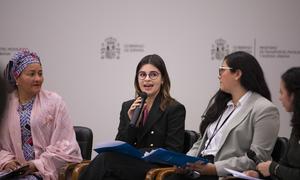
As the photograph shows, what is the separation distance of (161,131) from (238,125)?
74 cm

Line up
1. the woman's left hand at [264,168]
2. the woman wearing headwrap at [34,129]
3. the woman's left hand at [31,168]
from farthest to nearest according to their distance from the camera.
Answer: the woman wearing headwrap at [34,129], the woman's left hand at [31,168], the woman's left hand at [264,168]

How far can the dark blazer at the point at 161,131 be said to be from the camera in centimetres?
340

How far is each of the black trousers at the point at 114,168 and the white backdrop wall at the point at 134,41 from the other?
185 centimetres

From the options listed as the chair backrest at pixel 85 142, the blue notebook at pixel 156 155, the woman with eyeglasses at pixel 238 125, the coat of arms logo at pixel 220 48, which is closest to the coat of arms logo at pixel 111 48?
the coat of arms logo at pixel 220 48

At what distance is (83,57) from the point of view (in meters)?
4.79

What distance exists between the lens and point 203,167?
9.02 ft

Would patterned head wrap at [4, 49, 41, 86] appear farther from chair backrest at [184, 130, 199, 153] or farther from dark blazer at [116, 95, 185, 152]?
chair backrest at [184, 130, 199, 153]

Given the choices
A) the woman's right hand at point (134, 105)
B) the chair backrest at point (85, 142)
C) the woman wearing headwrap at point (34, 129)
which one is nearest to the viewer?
the woman wearing headwrap at point (34, 129)

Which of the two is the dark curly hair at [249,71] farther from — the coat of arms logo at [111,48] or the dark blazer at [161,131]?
the coat of arms logo at [111,48]

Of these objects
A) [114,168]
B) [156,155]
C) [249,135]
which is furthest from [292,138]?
[114,168]

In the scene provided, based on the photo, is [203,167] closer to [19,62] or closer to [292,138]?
[292,138]

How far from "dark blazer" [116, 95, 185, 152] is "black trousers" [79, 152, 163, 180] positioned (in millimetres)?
450

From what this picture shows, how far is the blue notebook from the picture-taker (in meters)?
2.63

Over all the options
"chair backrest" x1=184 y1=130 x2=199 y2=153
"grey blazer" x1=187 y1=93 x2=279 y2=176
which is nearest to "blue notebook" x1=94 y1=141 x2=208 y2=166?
"grey blazer" x1=187 y1=93 x2=279 y2=176
